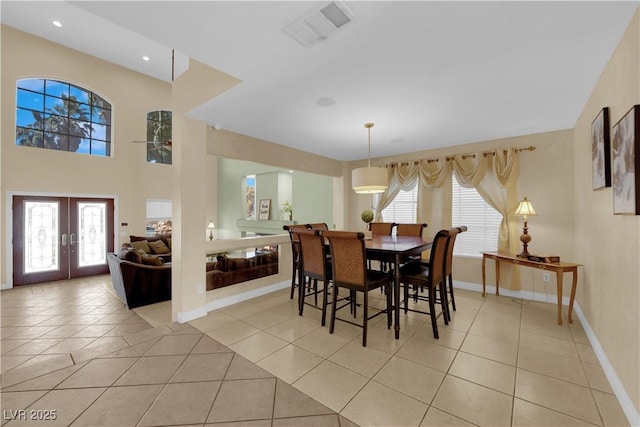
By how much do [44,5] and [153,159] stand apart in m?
3.49

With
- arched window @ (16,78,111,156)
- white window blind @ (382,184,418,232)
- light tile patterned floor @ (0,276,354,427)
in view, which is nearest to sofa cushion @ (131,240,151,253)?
arched window @ (16,78,111,156)

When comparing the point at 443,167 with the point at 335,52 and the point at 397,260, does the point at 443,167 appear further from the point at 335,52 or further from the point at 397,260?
the point at 335,52

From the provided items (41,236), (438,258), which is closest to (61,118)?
(41,236)

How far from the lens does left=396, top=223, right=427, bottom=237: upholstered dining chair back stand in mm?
4199

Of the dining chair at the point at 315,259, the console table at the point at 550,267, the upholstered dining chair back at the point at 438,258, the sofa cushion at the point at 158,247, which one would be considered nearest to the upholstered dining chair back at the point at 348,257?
the dining chair at the point at 315,259

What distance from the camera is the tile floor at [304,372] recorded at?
1692 millimetres

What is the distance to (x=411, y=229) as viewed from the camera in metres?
4.30

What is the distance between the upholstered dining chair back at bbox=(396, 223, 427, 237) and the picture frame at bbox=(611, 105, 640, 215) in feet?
7.79

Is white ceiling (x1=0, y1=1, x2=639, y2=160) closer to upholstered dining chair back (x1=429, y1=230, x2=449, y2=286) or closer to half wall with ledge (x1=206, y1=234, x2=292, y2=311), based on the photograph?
upholstered dining chair back (x1=429, y1=230, x2=449, y2=286)

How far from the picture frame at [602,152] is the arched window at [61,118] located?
888 cm

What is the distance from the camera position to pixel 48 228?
5742 mm

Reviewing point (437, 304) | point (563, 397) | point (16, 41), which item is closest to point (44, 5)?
point (16, 41)

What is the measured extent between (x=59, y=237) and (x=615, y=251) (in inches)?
353

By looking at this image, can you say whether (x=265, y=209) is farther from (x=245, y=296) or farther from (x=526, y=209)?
(x=526, y=209)
